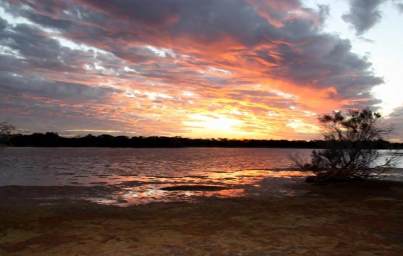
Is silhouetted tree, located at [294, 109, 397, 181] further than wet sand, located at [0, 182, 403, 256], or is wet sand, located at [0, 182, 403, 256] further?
silhouetted tree, located at [294, 109, 397, 181]

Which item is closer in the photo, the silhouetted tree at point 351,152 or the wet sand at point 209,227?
the wet sand at point 209,227

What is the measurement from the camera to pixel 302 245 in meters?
10.9

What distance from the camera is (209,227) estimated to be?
13.4m

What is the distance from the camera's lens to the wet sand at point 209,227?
10.6 m

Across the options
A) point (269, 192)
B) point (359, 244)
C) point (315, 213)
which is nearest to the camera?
point (359, 244)

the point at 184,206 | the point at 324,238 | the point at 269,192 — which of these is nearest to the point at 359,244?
the point at 324,238

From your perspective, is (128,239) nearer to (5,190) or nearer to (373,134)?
(5,190)

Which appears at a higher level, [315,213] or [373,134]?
[373,134]

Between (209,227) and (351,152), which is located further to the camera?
(351,152)

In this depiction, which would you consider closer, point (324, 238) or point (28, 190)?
point (324, 238)

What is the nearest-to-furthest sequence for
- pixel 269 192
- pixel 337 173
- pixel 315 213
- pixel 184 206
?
pixel 315 213 < pixel 184 206 < pixel 269 192 < pixel 337 173

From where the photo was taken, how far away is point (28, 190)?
24.9m

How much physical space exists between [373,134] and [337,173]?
Answer: 4273 mm

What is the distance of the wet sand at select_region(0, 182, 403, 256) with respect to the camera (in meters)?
10.6
